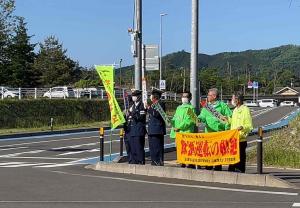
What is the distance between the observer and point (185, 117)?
13.1 meters

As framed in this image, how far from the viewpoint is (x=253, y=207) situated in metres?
9.17

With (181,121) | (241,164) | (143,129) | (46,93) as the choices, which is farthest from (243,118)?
(46,93)

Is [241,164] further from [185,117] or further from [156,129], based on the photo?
[156,129]

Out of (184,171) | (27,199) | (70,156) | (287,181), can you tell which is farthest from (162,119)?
(70,156)

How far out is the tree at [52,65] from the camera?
71.6m

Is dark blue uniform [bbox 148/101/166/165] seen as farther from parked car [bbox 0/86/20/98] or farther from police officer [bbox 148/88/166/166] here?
parked car [bbox 0/86/20/98]

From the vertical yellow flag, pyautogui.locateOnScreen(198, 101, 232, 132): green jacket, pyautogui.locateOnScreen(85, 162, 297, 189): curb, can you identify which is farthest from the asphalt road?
the vertical yellow flag

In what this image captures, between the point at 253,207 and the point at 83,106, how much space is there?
1498 inches

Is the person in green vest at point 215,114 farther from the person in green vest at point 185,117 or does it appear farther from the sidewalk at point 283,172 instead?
the sidewalk at point 283,172

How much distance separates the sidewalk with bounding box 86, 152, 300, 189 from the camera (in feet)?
37.8

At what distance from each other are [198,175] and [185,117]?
4.78ft

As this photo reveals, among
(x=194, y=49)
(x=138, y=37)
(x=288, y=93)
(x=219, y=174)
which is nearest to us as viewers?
(x=219, y=174)

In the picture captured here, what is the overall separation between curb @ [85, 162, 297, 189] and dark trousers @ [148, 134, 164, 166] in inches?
17.8

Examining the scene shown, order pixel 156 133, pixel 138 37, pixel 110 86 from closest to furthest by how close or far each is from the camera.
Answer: pixel 156 133 → pixel 110 86 → pixel 138 37
